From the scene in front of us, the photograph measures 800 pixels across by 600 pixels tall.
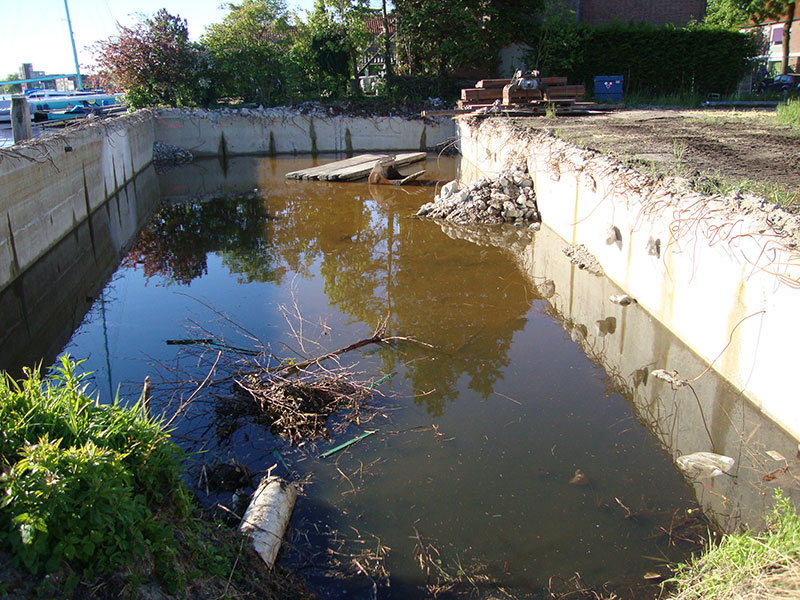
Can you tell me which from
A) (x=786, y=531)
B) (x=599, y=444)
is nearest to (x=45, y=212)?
(x=599, y=444)

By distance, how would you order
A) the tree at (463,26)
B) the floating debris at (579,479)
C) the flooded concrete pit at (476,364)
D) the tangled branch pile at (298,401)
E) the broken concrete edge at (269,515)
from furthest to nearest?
1. the tree at (463,26)
2. the tangled branch pile at (298,401)
3. the floating debris at (579,479)
4. the flooded concrete pit at (476,364)
5. the broken concrete edge at (269,515)

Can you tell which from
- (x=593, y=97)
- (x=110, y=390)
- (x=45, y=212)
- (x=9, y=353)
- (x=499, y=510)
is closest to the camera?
(x=499, y=510)

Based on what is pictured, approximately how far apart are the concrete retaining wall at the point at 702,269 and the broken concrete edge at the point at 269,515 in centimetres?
377

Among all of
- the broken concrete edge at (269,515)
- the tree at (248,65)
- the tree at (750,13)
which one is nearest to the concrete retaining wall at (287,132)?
the tree at (248,65)

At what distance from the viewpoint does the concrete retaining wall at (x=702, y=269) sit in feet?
15.4

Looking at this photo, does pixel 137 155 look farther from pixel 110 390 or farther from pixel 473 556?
pixel 473 556

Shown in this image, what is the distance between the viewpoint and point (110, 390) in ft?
18.8

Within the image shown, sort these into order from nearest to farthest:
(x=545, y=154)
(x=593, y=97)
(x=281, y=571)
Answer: (x=281, y=571)
(x=545, y=154)
(x=593, y=97)

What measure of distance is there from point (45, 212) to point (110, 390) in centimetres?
548

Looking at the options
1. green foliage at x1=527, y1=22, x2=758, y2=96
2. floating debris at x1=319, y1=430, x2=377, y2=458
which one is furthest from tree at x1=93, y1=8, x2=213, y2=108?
floating debris at x1=319, y1=430, x2=377, y2=458

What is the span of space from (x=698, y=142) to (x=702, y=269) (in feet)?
17.8

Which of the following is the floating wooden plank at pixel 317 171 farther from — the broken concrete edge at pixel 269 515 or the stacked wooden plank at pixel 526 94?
the broken concrete edge at pixel 269 515

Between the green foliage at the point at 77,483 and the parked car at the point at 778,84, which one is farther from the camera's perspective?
the parked car at the point at 778,84

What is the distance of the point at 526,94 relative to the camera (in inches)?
645
